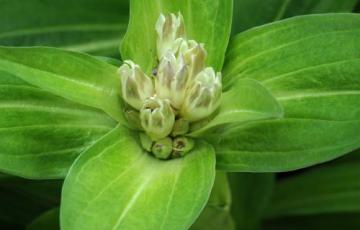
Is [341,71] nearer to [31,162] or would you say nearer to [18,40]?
[31,162]

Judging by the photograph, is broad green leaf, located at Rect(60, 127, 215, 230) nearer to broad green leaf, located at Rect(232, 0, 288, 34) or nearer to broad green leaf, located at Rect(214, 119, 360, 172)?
broad green leaf, located at Rect(214, 119, 360, 172)

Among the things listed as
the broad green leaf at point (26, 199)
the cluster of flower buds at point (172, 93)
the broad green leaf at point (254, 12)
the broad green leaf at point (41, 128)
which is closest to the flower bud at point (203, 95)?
the cluster of flower buds at point (172, 93)

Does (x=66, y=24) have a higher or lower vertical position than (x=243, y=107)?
lower

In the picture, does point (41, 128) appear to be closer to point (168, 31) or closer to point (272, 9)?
point (168, 31)

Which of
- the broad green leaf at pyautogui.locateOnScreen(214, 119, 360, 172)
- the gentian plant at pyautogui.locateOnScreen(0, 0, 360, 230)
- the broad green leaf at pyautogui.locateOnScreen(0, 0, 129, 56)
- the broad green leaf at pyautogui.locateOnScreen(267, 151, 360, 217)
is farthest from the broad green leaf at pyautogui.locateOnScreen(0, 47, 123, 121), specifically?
the broad green leaf at pyautogui.locateOnScreen(267, 151, 360, 217)

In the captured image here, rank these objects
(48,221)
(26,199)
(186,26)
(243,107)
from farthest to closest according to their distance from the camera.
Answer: (26,199) → (48,221) → (186,26) → (243,107)

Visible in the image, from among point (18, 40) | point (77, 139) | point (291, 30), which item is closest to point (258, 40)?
point (291, 30)

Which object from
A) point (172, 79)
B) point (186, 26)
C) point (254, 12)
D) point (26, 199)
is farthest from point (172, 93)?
point (26, 199)
